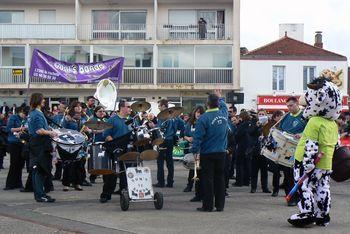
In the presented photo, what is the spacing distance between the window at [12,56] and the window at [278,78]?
56.2ft

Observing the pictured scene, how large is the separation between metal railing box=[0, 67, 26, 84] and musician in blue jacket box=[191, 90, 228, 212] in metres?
31.0

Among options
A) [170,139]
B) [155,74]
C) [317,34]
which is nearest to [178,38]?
[155,74]

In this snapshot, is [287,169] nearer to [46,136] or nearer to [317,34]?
[46,136]

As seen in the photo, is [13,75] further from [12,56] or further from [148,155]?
[148,155]

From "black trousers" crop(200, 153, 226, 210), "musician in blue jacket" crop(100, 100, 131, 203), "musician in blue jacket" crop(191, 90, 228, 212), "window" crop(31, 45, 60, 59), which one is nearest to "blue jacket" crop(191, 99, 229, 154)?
"musician in blue jacket" crop(191, 90, 228, 212)

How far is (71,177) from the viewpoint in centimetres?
1380

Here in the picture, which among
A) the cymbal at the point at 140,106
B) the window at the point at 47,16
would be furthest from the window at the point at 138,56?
the cymbal at the point at 140,106

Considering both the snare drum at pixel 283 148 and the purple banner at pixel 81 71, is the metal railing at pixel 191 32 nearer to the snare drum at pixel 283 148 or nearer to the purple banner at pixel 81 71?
the purple banner at pixel 81 71

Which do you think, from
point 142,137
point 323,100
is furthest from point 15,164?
point 323,100

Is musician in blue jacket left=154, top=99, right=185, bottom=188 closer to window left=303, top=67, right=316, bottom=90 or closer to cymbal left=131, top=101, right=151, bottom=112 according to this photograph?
cymbal left=131, top=101, right=151, bottom=112

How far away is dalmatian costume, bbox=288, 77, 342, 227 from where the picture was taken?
29.6 ft

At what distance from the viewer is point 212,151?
35.2 ft

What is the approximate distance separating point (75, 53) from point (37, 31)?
2915mm

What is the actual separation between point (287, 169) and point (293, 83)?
31115 millimetres
